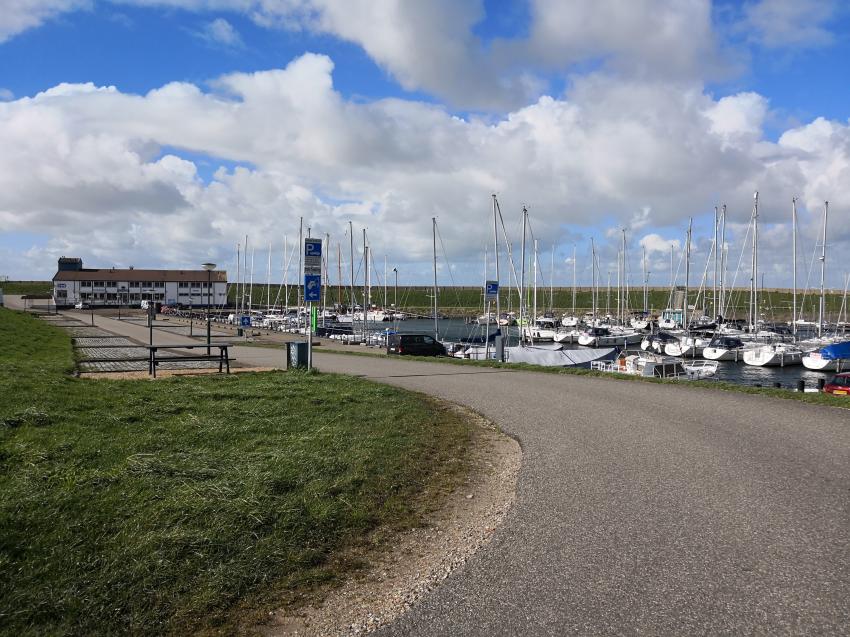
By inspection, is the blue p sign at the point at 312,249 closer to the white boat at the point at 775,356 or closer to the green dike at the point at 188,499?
the green dike at the point at 188,499

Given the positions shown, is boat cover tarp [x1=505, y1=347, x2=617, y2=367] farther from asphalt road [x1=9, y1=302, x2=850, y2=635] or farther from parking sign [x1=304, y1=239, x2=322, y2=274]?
asphalt road [x1=9, y1=302, x2=850, y2=635]

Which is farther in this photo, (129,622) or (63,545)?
(63,545)

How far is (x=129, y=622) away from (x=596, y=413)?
978 cm

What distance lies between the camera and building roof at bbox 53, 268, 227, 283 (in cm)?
12075

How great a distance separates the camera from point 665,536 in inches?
219

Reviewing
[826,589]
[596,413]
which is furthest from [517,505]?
[596,413]

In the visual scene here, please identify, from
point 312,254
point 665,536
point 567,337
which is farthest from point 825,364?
point 665,536

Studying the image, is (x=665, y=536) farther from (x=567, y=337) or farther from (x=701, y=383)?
(x=567, y=337)

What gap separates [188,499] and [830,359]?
145ft

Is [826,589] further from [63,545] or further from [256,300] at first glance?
[256,300]

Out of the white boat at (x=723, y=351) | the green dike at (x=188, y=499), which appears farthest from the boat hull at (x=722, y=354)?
the green dike at (x=188, y=499)

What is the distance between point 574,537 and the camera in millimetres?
5570

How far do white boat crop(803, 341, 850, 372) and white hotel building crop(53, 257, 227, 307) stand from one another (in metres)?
104

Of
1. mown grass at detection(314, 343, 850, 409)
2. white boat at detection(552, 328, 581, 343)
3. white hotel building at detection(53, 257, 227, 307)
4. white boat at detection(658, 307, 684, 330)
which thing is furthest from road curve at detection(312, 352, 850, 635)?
white hotel building at detection(53, 257, 227, 307)
